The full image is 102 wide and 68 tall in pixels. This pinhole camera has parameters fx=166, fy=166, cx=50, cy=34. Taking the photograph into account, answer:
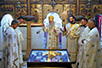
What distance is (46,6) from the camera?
8.70 m

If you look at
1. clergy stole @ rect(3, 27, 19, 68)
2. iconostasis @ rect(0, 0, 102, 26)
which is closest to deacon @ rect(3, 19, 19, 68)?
clergy stole @ rect(3, 27, 19, 68)

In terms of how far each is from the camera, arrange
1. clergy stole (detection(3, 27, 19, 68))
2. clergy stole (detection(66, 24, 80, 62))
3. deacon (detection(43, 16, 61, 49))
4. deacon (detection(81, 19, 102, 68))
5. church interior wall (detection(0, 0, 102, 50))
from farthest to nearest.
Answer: church interior wall (detection(0, 0, 102, 50))
deacon (detection(43, 16, 61, 49))
clergy stole (detection(66, 24, 80, 62))
clergy stole (detection(3, 27, 19, 68))
deacon (detection(81, 19, 102, 68))

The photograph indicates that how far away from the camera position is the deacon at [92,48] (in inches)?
195

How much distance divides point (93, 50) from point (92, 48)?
7cm

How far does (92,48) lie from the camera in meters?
5.05

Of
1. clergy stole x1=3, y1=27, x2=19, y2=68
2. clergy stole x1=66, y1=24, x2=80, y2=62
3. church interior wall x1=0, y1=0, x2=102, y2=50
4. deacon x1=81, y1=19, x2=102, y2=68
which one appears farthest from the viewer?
church interior wall x1=0, y1=0, x2=102, y2=50

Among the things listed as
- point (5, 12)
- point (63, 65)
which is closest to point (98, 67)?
point (63, 65)

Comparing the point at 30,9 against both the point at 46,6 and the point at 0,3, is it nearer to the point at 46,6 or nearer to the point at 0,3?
the point at 46,6

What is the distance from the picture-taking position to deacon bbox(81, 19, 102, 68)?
4.96 metres

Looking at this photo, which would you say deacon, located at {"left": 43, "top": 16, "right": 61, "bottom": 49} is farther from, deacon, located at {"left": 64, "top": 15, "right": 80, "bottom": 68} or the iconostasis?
the iconostasis

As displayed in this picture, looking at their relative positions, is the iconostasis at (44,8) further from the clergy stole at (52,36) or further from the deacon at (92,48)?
the deacon at (92,48)

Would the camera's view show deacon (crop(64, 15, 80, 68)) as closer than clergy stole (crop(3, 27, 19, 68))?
No

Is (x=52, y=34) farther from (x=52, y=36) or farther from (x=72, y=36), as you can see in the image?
(x=72, y=36)

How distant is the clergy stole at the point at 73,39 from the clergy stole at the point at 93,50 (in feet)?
6.01
